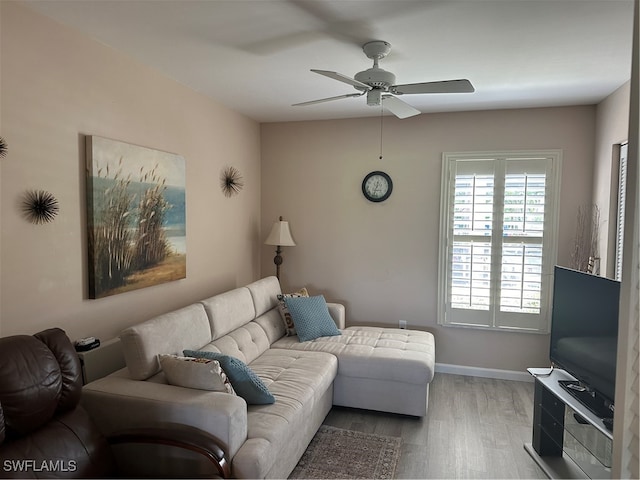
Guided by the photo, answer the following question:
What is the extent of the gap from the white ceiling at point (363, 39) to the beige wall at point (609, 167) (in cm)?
18

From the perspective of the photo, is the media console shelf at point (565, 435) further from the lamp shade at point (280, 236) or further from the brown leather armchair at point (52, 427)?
the lamp shade at point (280, 236)

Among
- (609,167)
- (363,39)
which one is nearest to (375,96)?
(363,39)

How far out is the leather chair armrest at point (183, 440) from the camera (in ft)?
6.30

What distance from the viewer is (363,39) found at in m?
2.48

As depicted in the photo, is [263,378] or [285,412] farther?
[263,378]

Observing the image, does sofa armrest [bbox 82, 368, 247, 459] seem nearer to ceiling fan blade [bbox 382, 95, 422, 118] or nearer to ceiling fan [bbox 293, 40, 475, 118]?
ceiling fan [bbox 293, 40, 475, 118]

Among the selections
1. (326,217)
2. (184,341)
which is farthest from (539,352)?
(184,341)

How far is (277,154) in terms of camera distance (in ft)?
15.9

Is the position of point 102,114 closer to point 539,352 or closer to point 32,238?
point 32,238

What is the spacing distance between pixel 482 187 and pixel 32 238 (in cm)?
372

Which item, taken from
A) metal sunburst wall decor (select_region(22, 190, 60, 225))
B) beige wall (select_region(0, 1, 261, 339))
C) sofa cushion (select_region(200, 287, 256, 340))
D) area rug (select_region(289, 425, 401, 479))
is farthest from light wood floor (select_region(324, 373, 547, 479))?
metal sunburst wall decor (select_region(22, 190, 60, 225))

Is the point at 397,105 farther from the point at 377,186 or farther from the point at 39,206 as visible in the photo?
the point at 39,206

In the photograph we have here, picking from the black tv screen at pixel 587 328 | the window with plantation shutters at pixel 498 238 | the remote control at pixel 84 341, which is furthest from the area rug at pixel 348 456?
the window with plantation shutters at pixel 498 238

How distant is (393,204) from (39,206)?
3190 mm
